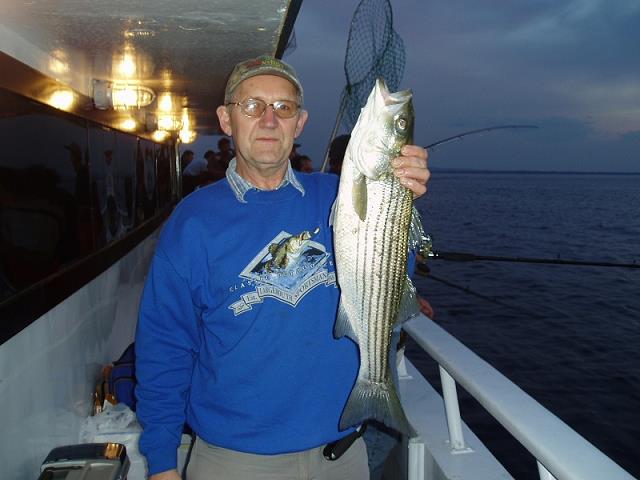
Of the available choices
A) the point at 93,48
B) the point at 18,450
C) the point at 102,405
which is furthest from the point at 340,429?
the point at 93,48

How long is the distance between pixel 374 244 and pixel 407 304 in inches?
16.0

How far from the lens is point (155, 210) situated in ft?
31.9

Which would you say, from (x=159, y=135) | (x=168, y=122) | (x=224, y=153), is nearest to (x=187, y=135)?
(x=224, y=153)

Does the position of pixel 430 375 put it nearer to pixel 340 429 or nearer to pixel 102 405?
pixel 102 405

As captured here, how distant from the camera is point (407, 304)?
99.8 inches

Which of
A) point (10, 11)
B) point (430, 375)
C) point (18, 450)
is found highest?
point (10, 11)

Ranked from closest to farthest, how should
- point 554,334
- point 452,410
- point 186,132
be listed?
point 452,410 → point 186,132 → point 554,334

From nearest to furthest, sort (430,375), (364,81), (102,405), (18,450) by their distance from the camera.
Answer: (18,450) < (102,405) < (364,81) < (430,375)

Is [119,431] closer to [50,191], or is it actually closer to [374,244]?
[50,191]

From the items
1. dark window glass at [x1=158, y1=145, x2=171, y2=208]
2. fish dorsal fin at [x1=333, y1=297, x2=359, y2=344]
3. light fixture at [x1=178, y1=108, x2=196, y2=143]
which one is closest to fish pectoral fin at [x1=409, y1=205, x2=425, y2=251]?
fish dorsal fin at [x1=333, y1=297, x2=359, y2=344]

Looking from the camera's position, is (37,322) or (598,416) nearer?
(37,322)

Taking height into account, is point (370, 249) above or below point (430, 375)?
above

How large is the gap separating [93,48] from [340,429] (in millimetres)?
3753

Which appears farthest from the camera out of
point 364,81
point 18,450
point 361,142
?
point 364,81
